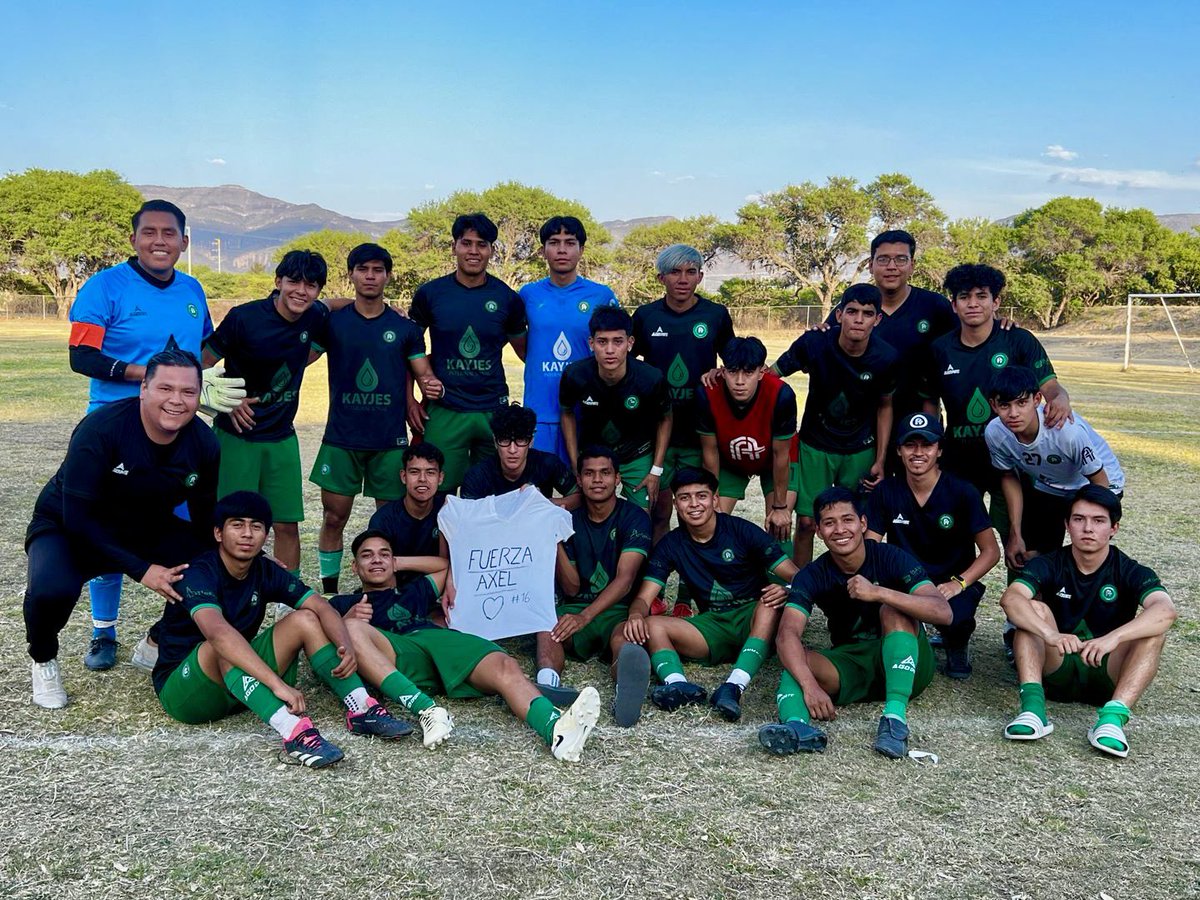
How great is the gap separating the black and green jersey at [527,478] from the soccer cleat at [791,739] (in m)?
1.95

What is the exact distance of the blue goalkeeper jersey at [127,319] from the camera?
4.76 metres

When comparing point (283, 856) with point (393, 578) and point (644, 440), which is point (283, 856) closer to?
point (393, 578)

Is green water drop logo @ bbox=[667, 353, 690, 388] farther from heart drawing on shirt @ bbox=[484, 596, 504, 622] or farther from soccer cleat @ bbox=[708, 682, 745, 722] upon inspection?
soccer cleat @ bbox=[708, 682, 745, 722]

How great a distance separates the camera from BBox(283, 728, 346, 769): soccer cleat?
3576 mm

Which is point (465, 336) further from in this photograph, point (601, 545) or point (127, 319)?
point (127, 319)

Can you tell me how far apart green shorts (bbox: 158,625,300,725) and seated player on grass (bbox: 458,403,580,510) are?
4.86 ft

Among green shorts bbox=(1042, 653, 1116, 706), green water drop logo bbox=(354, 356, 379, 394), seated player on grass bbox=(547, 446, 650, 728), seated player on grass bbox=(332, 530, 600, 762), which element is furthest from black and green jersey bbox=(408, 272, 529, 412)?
green shorts bbox=(1042, 653, 1116, 706)

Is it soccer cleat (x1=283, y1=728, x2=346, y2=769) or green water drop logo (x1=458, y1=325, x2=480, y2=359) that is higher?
green water drop logo (x1=458, y1=325, x2=480, y2=359)

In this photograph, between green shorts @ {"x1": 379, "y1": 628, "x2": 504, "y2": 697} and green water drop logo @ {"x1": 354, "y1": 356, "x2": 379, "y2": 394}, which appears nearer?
green shorts @ {"x1": 379, "y1": 628, "x2": 504, "y2": 697}

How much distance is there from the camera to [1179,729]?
4.12 m

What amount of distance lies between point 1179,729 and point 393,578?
3.69 meters

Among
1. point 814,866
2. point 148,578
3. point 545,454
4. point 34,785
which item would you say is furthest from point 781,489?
point 34,785

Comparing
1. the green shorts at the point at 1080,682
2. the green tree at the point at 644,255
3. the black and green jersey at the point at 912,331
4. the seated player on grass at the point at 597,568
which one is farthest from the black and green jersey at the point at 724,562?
the green tree at the point at 644,255

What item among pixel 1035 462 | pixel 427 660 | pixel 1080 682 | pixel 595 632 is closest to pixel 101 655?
pixel 427 660
